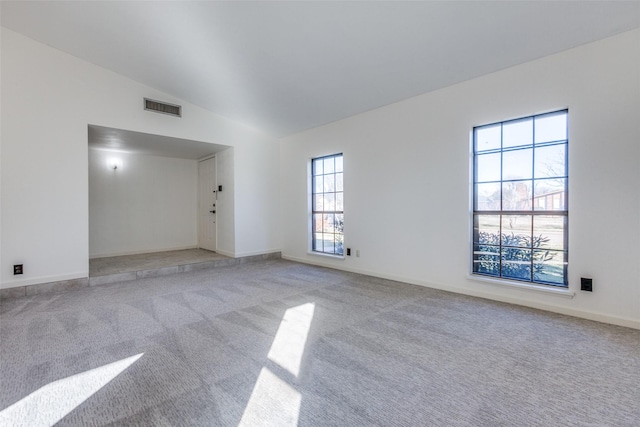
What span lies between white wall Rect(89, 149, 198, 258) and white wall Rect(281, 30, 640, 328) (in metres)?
3.17

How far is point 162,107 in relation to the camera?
15.7 ft

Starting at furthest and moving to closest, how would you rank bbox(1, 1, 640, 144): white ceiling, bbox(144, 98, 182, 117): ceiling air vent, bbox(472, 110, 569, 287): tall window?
bbox(144, 98, 182, 117): ceiling air vent
bbox(472, 110, 569, 287): tall window
bbox(1, 1, 640, 144): white ceiling

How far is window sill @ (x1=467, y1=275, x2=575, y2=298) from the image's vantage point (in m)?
2.91

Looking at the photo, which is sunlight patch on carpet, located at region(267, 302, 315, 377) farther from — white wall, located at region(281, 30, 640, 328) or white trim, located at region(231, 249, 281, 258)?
white trim, located at region(231, 249, 281, 258)

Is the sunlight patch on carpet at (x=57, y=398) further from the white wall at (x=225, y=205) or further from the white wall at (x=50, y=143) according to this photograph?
the white wall at (x=225, y=205)

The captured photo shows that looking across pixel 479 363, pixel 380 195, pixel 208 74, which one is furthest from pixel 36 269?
pixel 479 363

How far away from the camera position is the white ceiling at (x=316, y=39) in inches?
102

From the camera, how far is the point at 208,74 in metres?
A: 4.08

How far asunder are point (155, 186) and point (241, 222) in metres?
2.41

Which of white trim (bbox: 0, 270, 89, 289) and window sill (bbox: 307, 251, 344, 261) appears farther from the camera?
window sill (bbox: 307, 251, 344, 261)

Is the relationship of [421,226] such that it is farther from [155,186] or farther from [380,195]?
[155,186]

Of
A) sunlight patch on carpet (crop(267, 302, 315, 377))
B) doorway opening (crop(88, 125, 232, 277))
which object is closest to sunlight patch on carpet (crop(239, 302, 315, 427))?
sunlight patch on carpet (crop(267, 302, 315, 377))

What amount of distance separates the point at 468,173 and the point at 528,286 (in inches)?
56.1

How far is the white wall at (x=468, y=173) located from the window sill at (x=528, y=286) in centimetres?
6
